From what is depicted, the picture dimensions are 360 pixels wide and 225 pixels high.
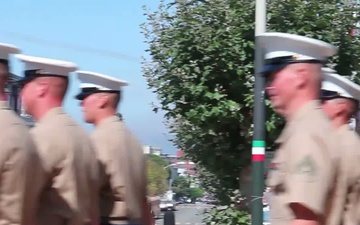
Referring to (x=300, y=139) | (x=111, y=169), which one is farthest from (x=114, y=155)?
(x=300, y=139)

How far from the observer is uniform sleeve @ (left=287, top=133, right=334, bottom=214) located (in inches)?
148

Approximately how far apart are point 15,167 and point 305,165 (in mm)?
1314

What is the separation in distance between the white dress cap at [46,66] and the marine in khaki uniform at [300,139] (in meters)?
1.59

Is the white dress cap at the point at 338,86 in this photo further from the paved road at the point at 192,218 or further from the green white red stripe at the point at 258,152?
the paved road at the point at 192,218

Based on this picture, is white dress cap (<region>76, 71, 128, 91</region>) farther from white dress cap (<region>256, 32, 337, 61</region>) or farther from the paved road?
the paved road

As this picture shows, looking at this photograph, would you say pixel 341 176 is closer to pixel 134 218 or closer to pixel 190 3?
pixel 134 218

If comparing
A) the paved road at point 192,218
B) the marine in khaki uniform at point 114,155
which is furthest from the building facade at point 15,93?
the paved road at point 192,218

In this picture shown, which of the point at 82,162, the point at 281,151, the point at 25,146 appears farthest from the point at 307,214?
the point at 82,162

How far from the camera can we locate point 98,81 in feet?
22.0

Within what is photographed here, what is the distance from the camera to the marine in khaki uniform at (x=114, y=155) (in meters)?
6.39

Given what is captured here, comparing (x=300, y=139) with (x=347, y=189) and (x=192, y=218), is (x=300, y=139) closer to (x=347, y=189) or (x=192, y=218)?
(x=347, y=189)

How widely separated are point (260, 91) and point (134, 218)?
5.16m

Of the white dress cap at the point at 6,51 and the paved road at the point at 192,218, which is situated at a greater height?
the white dress cap at the point at 6,51

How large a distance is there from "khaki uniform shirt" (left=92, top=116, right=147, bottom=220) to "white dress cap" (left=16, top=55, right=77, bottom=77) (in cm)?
105
